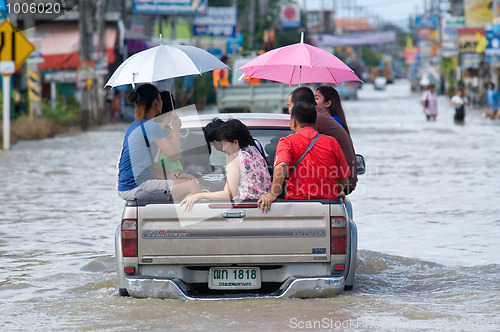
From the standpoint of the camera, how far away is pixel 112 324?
665 centimetres

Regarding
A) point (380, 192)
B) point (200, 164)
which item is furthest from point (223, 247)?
point (380, 192)

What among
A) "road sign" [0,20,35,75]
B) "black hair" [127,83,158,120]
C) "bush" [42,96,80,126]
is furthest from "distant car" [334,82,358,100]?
"black hair" [127,83,158,120]

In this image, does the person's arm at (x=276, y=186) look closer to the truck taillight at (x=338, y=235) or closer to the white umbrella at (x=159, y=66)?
the truck taillight at (x=338, y=235)

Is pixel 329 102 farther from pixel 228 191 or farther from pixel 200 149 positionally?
pixel 228 191

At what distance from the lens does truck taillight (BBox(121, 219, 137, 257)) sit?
22.3 ft

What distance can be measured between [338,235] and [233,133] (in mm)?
1161

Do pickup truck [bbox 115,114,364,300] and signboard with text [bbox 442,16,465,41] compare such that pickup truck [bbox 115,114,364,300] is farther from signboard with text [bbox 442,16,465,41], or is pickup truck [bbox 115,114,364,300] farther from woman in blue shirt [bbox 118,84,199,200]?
signboard with text [bbox 442,16,465,41]

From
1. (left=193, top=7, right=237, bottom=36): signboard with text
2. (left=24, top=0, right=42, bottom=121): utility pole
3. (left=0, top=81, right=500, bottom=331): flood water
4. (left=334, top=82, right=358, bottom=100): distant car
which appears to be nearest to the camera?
(left=0, top=81, right=500, bottom=331): flood water

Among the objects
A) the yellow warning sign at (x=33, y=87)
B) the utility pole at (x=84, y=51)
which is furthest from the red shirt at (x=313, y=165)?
the utility pole at (x=84, y=51)

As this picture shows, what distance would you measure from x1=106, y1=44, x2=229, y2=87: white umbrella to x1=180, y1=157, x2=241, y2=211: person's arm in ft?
5.02

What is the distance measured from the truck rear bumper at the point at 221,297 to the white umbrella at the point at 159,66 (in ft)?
7.14

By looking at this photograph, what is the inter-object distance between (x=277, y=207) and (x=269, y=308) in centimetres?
79

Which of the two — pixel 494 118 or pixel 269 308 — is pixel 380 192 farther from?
pixel 494 118

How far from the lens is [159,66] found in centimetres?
862
